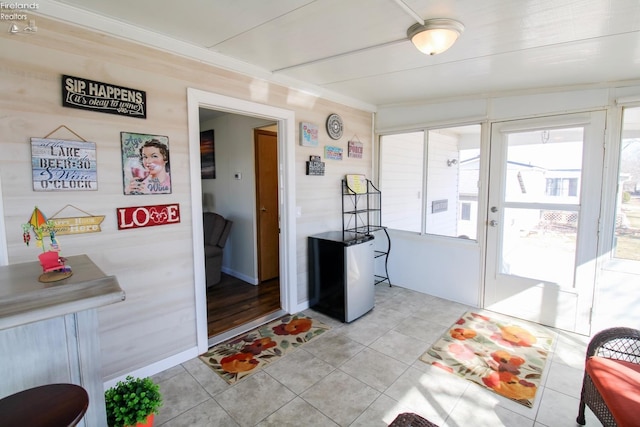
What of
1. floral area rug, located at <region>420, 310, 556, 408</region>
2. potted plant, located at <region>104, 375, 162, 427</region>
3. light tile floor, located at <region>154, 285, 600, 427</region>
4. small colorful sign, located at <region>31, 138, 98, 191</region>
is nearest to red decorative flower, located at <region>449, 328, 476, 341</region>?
floral area rug, located at <region>420, 310, 556, 408</region>

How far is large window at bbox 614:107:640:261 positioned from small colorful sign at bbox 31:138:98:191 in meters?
4.18

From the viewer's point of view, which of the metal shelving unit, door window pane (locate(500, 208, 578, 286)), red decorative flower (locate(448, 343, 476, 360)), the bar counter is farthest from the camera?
the metal shelving unit

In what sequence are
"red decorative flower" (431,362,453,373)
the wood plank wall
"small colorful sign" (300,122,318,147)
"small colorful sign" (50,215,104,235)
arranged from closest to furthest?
the wood plank wall < "small colorful sign" (50,215,104,235) < "red decorative flower" (431,362,453,373) < "small colorful sign" (300,122,318,147)

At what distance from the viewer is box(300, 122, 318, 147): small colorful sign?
10.7ft

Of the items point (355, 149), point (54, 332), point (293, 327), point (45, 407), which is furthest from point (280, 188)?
point (45, 407)

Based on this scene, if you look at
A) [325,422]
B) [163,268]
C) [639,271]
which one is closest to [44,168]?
[163,268]

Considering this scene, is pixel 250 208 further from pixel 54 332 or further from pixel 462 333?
pixel 54 332

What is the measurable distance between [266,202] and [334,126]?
143 centimetres

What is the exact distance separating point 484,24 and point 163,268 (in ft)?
8.90

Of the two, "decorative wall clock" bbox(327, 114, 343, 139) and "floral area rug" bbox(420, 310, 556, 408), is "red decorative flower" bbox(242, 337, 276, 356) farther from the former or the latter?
"decorative wall clock" bbox(327, 114, 343, 139)

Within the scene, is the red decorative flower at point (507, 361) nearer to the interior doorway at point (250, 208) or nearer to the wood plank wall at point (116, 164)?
the interior doorway at point (250, 208)

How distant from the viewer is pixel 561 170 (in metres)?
2.99

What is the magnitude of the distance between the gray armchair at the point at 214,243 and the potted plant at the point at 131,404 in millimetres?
2403

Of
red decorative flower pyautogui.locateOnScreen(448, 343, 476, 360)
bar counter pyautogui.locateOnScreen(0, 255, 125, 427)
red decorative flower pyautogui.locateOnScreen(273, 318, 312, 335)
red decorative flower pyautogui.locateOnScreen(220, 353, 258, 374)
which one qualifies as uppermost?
bar counter pyautogui.locateOnScreen(0, 255, 125, 427)
